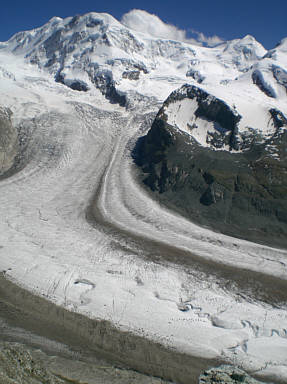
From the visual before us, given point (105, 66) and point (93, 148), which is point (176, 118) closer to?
point (93, 148)

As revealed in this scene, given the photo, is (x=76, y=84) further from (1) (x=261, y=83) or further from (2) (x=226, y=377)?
(2) (x=226, y=377)

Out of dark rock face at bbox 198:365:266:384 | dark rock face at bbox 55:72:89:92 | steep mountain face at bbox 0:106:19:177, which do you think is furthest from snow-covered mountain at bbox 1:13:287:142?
dark rock face at bbox 198:365:266:384

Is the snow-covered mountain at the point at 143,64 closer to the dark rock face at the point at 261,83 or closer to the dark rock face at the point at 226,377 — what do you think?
the dark rock face at the point at 261,83

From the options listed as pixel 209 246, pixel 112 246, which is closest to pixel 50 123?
pixel 112 246

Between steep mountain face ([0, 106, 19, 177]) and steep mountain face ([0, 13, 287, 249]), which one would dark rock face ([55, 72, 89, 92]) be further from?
steep mountain face ([0, 106, 19, 177])

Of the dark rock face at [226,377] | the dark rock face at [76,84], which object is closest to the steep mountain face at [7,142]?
the dark rock face at [76,84]

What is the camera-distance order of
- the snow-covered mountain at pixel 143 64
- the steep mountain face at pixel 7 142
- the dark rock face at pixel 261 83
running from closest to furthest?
the steep mountain face at pixel 7 142 → the snow-covered mountain at pixel 143 64 → the dark rock face at pixel 261 83

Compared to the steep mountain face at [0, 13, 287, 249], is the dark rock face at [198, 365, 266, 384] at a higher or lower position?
lower
